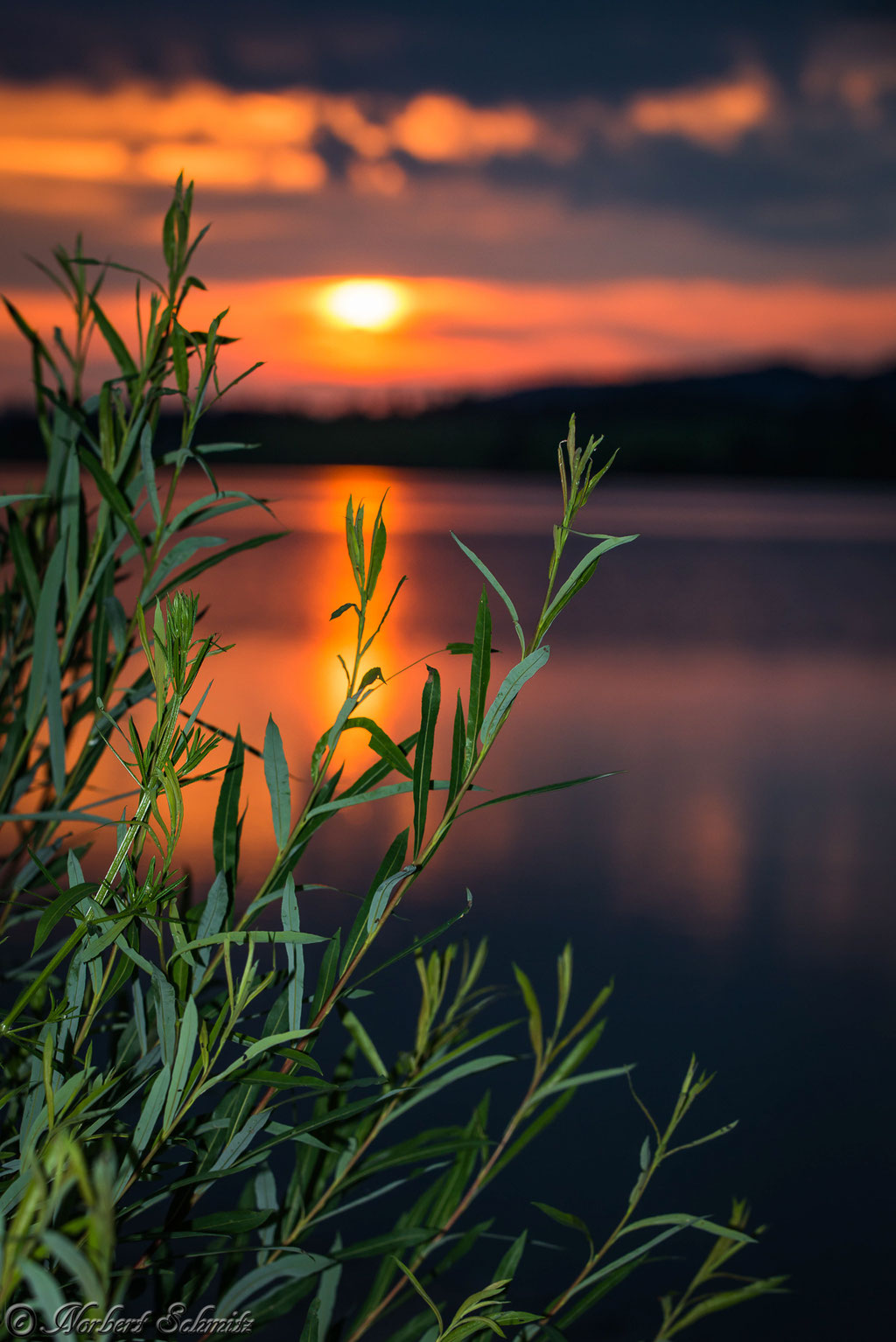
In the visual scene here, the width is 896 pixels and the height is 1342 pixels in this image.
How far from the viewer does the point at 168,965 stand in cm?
42

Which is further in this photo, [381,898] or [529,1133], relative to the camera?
[529,1133]

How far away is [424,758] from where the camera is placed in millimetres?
458

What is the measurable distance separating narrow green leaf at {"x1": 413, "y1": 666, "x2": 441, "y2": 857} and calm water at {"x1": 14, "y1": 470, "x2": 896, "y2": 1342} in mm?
185

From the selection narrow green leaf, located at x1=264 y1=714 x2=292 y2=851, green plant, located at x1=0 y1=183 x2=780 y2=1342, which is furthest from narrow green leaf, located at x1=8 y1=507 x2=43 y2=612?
narrow green leaf, located at x1=264 y1=714 x2=292 y2=851

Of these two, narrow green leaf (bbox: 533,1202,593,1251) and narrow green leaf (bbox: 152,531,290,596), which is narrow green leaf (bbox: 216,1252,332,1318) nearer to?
narrow green leaf (bbox: 533,1202,593,1251)

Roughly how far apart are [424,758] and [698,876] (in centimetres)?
290

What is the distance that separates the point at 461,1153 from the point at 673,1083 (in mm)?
1527

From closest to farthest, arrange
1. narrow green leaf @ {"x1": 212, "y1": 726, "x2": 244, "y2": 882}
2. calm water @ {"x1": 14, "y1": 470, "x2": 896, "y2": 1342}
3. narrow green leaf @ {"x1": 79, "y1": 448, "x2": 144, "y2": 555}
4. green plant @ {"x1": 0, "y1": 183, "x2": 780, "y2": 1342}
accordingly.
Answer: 1. green plant @ {"x1": 0, "y1": 183, "x2": 780, "y2": 1342}
2. narrow green leaf @ {"x1": 212, "y1": 726, "x2": 244, "y2": 882}
3. narrow green leaf @ {"x1": 79, "y1": 448, "x2": 144, "y2": 555}
4. calm water @ {"x1": 14, "y1": 470, "x2": 896, "y2": 1342}

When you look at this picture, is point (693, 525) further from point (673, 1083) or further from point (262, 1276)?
point (262, 1276)

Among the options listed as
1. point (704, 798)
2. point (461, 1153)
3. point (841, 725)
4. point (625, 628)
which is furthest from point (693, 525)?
point (461, 1153)

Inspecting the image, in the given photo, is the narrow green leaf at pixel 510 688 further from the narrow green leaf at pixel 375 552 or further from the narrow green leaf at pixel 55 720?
the narrow green leaf at pixel 55 720

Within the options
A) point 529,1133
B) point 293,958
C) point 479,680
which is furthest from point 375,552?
point 529,1133

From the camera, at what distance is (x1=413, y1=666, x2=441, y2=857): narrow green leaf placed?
436 millimetres

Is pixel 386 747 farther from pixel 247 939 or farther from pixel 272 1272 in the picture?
pixel 272 1272
